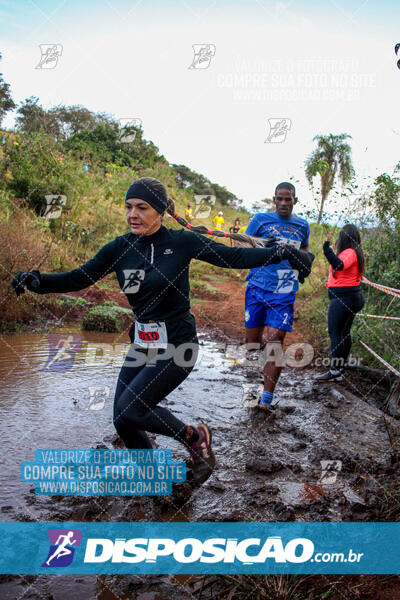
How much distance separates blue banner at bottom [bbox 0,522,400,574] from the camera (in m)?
2.23

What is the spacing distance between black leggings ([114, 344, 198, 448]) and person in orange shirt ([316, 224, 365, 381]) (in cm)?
336

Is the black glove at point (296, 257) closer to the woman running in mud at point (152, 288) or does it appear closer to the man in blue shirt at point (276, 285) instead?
the woman running in mud at point (152, 288)

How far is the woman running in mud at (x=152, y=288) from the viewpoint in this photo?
9.18 feet

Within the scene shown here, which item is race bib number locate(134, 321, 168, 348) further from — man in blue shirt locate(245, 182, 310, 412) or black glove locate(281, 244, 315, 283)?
man in blue shirt locate(245, 182, 310, 412)

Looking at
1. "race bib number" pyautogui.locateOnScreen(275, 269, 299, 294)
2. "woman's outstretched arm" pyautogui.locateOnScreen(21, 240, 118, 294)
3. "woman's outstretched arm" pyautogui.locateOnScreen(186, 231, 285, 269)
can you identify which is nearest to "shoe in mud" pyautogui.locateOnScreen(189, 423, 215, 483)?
"woman's outstretched arm" pyautogui.locateOnScreen(186, 231, 285, 269)

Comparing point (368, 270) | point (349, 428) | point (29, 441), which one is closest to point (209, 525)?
point (29, 441)

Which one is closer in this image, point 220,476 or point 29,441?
point 220,476

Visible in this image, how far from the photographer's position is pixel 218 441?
152 inches

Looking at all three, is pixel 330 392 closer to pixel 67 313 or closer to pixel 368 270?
pixel 368 270

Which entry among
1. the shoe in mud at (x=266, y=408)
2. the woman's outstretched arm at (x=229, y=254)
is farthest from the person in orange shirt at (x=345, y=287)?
the woman's outstretched arm at (x=229, y=254)

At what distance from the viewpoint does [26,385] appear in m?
4.79

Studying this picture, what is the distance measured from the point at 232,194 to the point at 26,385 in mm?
39856

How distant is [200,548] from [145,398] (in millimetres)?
882

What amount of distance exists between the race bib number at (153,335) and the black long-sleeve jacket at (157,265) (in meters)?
0.04
